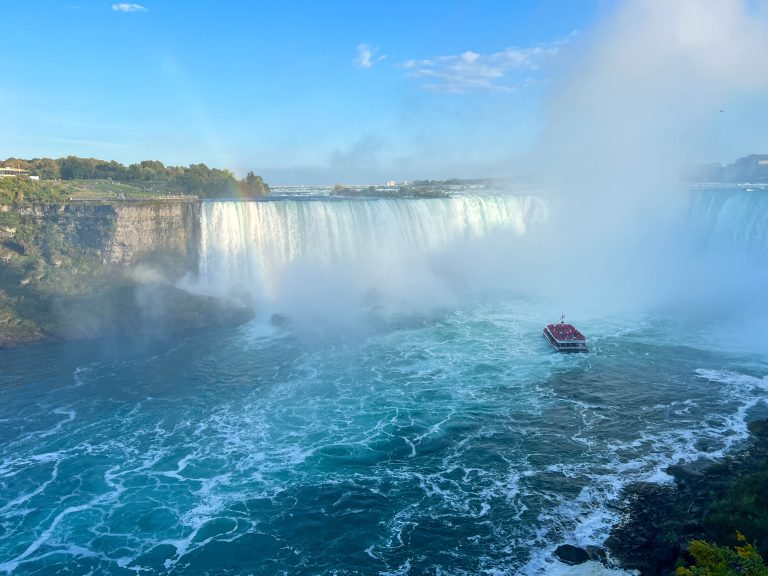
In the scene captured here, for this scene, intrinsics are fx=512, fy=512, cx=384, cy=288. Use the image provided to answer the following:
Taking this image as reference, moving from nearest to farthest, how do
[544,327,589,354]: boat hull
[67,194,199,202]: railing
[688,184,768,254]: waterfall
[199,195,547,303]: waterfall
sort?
[544,327,589,354]: boat hull, [67,194,199,202]: railing, [199,195,547,303]: waterfall, [688,184,768,254]: waterfall

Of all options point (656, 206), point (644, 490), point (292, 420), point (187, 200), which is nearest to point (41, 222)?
point (187, 200)

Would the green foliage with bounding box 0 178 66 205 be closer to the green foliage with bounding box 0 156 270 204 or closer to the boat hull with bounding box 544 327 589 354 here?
the green foliage with bounding box 0 156 270 204

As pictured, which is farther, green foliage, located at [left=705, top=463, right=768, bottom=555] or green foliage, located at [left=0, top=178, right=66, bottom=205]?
green foliage, located at [left=0, top=178, right=66, bottom=205]

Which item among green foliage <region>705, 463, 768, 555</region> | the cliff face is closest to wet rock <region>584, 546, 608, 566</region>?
green foliage <region>705, 463, 768, 555</region>

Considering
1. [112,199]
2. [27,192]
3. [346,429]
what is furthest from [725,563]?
[27,192]

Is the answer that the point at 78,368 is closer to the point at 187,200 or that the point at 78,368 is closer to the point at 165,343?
the point at 165,343

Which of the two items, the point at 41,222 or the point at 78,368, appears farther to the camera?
the point at 41,222

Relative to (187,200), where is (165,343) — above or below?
below
